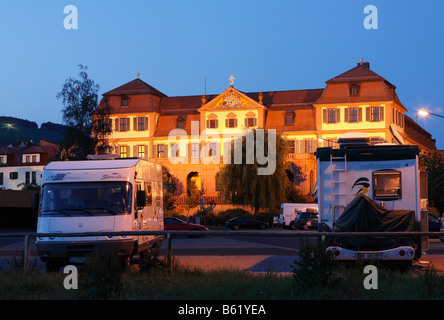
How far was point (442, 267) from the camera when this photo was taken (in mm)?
19125

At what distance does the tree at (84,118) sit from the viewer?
2714 inches

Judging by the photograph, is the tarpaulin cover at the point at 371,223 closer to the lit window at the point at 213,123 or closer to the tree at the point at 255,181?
the tree at the point at 255,181

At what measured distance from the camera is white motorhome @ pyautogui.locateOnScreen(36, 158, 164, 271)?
58.4 feet

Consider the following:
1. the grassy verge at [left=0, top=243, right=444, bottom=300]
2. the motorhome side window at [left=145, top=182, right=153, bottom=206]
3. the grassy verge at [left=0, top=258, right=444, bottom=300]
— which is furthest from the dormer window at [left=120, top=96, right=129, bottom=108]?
the grassy verge at [left=0, top=243, right=444, bottom=300]

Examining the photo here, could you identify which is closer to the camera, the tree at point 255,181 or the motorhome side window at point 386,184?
the motorhome side window at point 386,184

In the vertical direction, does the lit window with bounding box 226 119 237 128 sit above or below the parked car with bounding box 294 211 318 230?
above

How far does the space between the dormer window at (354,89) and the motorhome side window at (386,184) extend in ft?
223

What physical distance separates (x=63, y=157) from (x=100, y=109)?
6.13 meters

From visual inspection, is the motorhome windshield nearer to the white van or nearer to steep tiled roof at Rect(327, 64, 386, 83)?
the white van

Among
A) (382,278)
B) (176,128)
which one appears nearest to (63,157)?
(176,128)

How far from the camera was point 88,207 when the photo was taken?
1833cm

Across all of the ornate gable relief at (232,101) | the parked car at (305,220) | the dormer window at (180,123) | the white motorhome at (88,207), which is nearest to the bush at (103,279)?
the white motorhome at (88,207)

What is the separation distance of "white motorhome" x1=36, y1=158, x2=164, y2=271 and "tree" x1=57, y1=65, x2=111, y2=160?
50.3m
